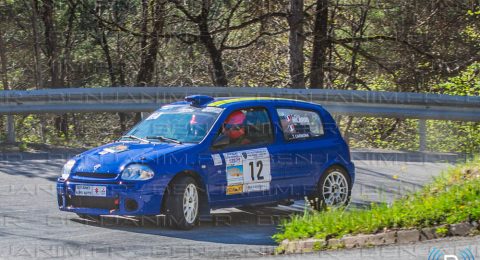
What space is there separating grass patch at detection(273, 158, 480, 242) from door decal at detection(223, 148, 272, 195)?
0.89m

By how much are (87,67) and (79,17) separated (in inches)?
82.9

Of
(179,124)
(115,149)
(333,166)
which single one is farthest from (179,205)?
(333,166)

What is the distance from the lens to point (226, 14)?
24.3 m

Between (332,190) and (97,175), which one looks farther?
(332,190)

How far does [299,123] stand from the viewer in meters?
11.7

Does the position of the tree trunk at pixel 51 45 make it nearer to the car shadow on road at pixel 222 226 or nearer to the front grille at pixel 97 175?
the car shadow on road at pixel 222 226

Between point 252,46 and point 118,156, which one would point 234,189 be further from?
point 252,46

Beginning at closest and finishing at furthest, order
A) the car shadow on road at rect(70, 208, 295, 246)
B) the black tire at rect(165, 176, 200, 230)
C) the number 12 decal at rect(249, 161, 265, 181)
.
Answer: the car shadow on road at rect(70, 208, 295, 246) → the black tire at rect(165, 176, 200, 230) → the number 12 decal at rect(249, 161, 265, 181)

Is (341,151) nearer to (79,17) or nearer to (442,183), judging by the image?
(442,183)

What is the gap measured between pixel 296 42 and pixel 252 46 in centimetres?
403

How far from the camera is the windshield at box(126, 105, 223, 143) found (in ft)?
35.4

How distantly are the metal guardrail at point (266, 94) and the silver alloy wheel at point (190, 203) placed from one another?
6.48 metres

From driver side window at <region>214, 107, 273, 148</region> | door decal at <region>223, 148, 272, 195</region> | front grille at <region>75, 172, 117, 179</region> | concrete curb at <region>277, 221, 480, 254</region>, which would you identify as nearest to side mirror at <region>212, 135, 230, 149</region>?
driver side window at <region>214, 107, 273, 148</region>

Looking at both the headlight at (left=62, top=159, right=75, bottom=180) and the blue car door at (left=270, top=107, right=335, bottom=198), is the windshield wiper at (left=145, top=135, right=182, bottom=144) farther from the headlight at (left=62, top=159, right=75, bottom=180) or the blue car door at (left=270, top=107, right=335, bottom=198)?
the blue car door at (left=270, top=107, right=335, bottom=198)
